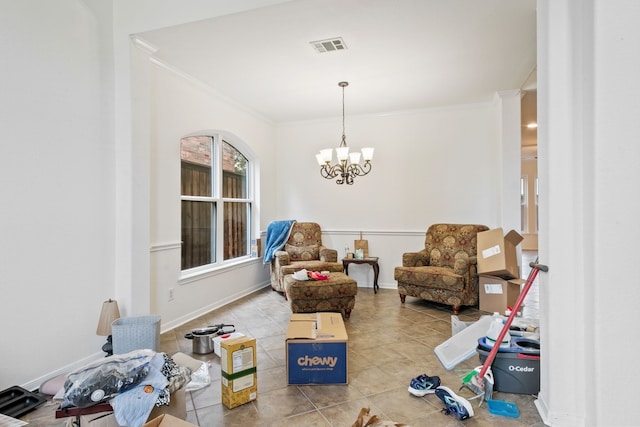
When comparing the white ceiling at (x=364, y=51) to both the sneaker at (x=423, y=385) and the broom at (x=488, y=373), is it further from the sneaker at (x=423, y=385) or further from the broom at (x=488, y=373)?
the sneaker at (x=423, y=385)

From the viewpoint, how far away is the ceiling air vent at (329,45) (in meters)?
2.91

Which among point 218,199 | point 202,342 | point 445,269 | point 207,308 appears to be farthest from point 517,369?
point 218,199

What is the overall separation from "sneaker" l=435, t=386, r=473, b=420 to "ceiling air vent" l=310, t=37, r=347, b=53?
2.86 meters

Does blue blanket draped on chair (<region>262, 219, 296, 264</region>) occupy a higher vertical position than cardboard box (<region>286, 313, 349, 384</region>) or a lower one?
higher

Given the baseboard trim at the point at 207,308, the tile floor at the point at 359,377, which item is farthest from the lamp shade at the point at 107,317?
the baseboard trim at the point at 207,308

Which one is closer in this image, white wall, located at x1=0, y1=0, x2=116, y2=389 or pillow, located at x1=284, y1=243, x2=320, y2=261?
white wall, located at x1=0, y1=0, x2=116, y2=389

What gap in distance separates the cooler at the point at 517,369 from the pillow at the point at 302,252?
3071mm

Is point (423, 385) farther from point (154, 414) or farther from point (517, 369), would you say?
point (154, 414)

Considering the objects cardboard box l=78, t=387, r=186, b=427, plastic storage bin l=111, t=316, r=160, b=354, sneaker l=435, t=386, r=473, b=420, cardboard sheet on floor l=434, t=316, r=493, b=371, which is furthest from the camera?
cardboard sheet on floor l=434, t=316, r=493, b=371

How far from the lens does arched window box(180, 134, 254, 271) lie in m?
3.86

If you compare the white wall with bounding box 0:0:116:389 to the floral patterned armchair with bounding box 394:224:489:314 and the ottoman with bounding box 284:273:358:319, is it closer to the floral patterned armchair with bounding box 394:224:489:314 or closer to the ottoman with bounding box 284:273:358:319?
the ottoman with bounding box 284:273:358:319

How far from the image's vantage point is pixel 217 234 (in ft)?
14.3

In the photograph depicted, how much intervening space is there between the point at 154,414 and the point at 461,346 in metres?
2.18

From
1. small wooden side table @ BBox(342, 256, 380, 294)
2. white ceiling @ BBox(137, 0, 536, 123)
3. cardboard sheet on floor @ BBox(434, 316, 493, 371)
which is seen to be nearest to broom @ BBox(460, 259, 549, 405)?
cardboard sheet on floor @ BBox(434, 316, 493, 371)
